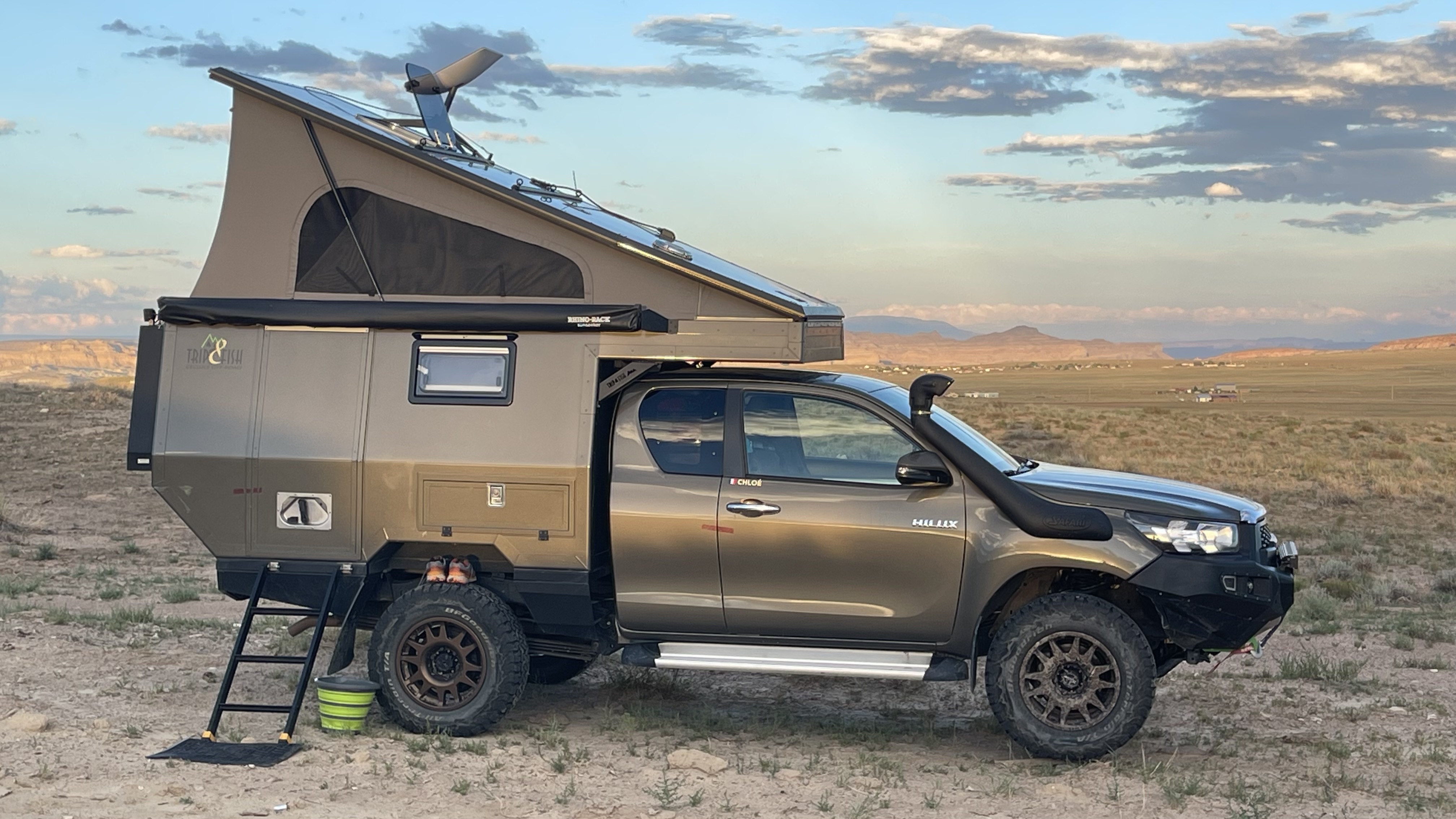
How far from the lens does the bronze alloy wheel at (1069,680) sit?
718 centimetres

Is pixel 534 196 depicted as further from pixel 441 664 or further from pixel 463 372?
pixel 441 664

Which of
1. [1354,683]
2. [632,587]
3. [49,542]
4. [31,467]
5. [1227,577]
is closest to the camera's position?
[1227,577]

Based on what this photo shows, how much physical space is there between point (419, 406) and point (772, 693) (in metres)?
3.20

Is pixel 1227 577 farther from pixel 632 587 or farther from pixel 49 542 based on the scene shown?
pixel 49 542

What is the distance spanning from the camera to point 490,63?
9.34 m

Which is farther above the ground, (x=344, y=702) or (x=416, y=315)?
(x=416, y=315)

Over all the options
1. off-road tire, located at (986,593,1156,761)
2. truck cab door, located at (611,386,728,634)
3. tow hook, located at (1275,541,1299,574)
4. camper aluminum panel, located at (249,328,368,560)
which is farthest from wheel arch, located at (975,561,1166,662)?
camper aluminum panel, located at (249,328,368,560)

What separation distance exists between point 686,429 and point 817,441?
74 centimetres

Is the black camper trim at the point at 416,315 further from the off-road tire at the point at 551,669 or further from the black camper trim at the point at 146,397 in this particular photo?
the off-road tire at the point at 551,669

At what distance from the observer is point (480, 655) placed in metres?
7.77

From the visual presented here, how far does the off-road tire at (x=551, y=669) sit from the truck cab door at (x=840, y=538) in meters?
2.10

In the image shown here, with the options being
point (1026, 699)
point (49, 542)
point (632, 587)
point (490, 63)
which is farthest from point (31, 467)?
point (1026, 699)

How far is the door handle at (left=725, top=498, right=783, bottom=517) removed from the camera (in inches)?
293

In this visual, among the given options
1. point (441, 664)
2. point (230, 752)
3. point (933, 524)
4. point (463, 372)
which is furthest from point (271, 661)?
point (933, 524)
